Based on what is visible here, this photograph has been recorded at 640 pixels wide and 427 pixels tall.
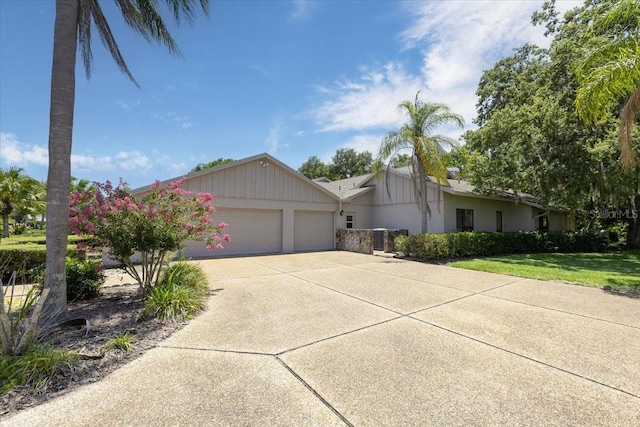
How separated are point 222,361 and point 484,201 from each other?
18011 mm

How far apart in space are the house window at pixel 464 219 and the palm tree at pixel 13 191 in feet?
86.7

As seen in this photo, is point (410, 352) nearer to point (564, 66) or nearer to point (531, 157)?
point (531, 157)

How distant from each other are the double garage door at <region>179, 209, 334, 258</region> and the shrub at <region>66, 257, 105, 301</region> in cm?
627

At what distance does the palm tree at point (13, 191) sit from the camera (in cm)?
1814

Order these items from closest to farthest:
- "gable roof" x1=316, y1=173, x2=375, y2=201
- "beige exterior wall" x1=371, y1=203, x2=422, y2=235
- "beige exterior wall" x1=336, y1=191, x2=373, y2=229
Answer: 1. "beige exterior wall" x1=371, y1=203, x2=422, y2=235
2. "beige exterior wall" x1=336, y1=191, x2=373, y2=229
3. "gable roof" x1=316, y1=173, x2=375, y2=201

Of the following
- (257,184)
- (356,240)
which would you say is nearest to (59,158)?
(257,184)

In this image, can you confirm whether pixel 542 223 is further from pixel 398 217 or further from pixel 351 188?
pixel 351 188

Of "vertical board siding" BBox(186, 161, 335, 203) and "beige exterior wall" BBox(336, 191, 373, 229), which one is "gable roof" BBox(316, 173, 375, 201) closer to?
"beige exterior wall" BBox(336, 191, 373, 229)

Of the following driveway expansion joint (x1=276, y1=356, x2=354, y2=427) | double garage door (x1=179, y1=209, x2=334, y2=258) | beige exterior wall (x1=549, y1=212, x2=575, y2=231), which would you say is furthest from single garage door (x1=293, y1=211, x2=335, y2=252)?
beige exterior wall (x1=549, y1=212, x2=575, y2=231)

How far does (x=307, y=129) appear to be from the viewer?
21.2 m

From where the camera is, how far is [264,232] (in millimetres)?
14711

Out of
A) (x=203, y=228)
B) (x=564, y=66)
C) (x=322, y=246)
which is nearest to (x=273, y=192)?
(x=322, y=246)

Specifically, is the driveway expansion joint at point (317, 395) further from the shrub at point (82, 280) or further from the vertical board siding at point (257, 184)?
the vertical board siding at point (257, 184)

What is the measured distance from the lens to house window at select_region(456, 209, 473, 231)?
16.5 metres
